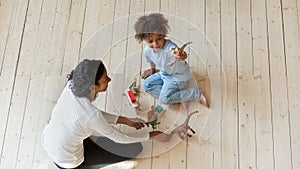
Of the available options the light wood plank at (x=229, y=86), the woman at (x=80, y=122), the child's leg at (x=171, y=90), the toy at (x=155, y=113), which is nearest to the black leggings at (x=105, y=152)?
the woman at (x=80, y=122)

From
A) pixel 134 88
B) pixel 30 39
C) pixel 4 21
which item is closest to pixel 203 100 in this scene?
pixel 134 88

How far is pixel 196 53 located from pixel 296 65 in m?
0.41

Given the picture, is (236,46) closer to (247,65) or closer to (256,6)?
(247,65)

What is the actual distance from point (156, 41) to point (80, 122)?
0.42m

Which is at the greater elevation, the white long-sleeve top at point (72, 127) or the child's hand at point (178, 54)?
the child's hand at point (178, 54)

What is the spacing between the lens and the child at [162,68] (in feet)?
4.70

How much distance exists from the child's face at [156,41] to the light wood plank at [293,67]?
22.0 inches

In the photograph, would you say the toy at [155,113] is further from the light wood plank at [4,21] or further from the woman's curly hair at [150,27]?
the light wood plank at [4,21]

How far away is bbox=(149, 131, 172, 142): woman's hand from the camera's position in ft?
4.97

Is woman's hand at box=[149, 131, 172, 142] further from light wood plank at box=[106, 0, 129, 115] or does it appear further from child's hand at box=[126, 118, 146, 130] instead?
light wood plank at box=[106, 0, 129, 115]

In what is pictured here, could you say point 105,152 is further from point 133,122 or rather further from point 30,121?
point 30,121

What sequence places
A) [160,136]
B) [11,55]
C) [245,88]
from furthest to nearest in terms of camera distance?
[11,55], [245,88], [160,136]

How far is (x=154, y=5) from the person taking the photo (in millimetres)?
1797

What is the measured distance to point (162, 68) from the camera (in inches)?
60.9
